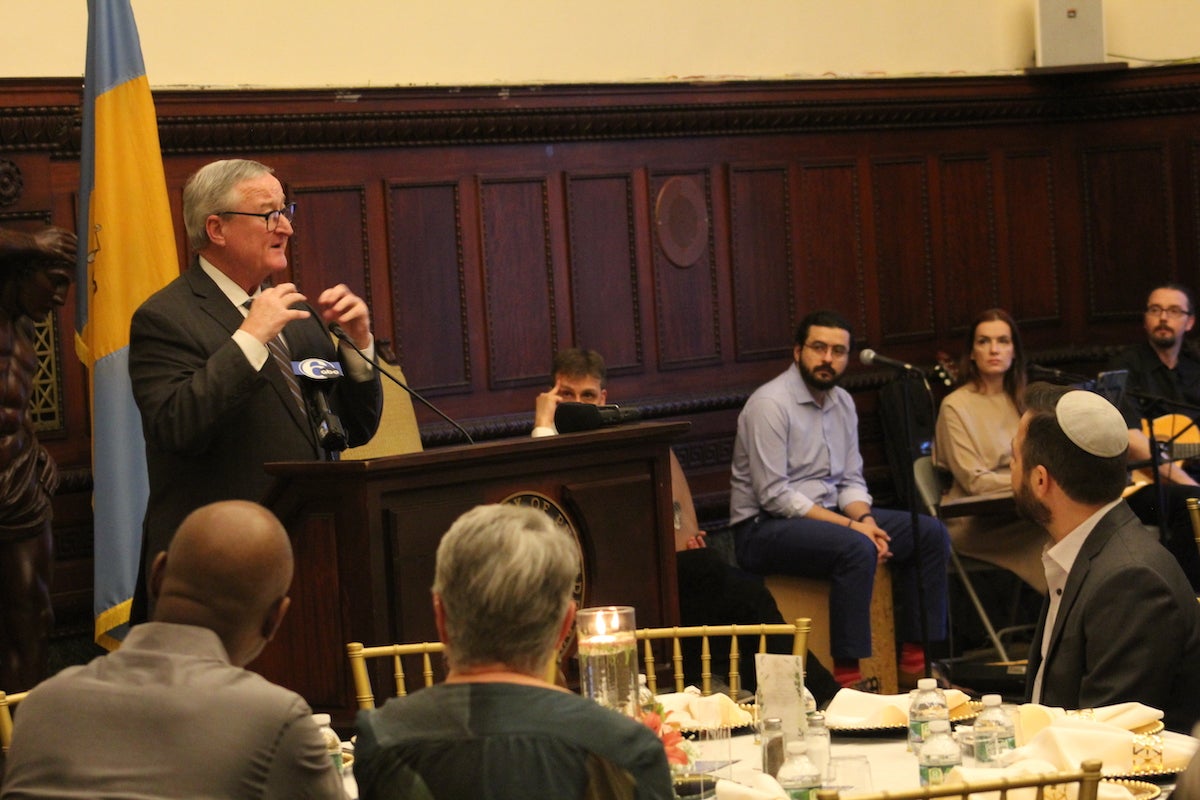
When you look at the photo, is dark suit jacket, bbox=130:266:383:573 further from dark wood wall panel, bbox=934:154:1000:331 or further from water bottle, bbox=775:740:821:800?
dark wood wall panel, bbox=934:154:1000:331

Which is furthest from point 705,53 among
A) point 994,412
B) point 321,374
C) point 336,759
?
point 336,759

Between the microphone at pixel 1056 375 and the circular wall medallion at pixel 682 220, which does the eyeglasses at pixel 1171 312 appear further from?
the circular wall medallion at pixel 682 220

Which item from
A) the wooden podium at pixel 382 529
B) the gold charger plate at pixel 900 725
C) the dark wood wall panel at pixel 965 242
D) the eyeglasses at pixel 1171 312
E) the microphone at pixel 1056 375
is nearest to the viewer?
the gold charger plate at pixel 900 725

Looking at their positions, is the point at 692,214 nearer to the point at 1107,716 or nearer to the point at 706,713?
the point at 706,713

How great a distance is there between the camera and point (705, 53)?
816 cm

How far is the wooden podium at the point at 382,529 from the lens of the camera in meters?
3.81

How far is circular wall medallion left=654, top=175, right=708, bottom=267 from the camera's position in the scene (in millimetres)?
7953

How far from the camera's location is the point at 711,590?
616cm

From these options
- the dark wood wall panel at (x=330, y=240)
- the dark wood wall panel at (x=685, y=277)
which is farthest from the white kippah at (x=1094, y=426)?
the dark wood wall panel at (x=685, y=277)

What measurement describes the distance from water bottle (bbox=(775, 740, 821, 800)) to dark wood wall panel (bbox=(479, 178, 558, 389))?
4903 millimetres

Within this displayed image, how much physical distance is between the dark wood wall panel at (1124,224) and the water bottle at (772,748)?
7.15 m

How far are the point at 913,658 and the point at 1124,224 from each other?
3.30 m

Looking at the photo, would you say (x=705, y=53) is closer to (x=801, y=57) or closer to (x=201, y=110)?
(x=801, y=57)

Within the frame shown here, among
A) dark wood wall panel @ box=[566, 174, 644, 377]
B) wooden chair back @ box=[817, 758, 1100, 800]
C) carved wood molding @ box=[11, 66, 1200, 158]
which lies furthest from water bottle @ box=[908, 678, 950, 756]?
dark wood wall panel @ box=[566, 174, 644, 377]
